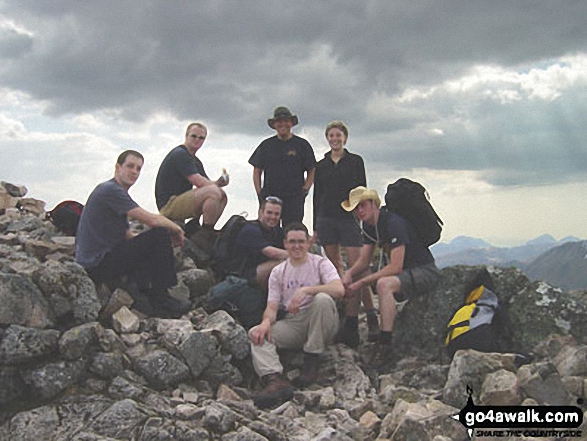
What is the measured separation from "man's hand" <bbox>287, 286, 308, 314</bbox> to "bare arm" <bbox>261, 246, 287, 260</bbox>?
1251 mm

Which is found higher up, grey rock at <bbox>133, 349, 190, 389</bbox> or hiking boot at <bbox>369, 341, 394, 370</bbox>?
grey rock at <bbox>133, 349, 190, 389</bbox>

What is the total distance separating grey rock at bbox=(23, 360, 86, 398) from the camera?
7.54 m

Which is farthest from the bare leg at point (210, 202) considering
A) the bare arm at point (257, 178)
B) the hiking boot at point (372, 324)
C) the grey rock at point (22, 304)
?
the grey rock at point (22, 304)

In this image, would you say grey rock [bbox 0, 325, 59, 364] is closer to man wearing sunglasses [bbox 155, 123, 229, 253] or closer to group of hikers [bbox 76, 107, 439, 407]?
group of hikers [bbox 76, 107, 439, 407]

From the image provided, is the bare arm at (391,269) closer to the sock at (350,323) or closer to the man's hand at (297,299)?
the sock at (350,323)

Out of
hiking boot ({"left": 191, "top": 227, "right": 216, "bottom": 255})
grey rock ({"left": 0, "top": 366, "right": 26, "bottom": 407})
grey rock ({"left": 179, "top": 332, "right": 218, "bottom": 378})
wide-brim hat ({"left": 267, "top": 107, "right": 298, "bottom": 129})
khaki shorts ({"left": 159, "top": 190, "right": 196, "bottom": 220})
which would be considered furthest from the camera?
hiking boot ({"left": 191, "top": 227, "right": 216, "bottom": 255})

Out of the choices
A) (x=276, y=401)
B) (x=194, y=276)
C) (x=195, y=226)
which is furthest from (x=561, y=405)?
(x=195, y=226)

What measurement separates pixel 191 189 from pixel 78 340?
5.62m

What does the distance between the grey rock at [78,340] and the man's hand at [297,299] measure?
3051 millimetres

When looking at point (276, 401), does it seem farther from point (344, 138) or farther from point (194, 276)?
point (344, 138)

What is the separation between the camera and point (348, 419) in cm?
807

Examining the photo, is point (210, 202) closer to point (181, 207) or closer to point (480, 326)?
point (181, 207)

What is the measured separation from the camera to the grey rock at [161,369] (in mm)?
8250

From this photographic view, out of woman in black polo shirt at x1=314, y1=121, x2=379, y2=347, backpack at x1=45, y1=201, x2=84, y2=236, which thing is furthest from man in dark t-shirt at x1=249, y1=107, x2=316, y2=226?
backpack at x1=45, y1=201, x2=84, y2=236
